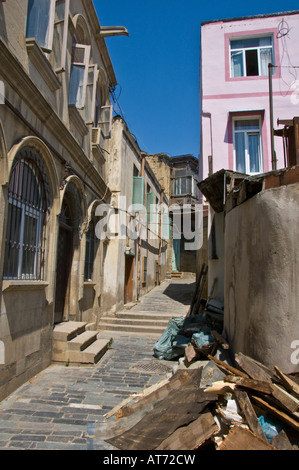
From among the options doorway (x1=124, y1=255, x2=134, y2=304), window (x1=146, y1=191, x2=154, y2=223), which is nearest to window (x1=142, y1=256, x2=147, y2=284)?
doorway (x1=124, y1=255, x2=134, y2=304)

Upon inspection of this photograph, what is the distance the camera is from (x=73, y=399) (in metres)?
4.99

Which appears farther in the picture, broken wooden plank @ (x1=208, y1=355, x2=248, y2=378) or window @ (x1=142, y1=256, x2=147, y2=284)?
window @ (x1=142, y1=256, x2=147, y2=284)

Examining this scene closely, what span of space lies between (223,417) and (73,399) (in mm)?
2542

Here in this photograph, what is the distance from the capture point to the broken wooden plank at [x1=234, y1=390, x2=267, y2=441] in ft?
10.1

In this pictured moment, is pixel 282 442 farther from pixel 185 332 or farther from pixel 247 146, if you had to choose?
pixel 247 146

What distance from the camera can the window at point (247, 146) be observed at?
10.3 meters

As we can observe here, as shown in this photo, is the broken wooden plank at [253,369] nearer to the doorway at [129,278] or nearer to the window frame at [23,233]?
the window frame at [23,233]

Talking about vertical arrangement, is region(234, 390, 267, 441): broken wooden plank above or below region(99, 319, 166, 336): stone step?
above

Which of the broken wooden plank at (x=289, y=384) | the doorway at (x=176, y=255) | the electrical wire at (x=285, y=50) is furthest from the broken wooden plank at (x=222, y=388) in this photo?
the doorway at (x=176, y=255)

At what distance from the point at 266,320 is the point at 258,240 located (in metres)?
0.98

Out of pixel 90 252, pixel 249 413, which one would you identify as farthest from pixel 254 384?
pixel 90 252

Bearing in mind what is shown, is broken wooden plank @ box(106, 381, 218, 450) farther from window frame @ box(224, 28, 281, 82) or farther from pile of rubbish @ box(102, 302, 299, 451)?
window frame @ box(224, 28, 281, 82)

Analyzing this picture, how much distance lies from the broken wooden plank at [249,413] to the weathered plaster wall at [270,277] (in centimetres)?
Answer: 67

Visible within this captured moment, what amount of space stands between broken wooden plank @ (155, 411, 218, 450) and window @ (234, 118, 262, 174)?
8.17 meters
